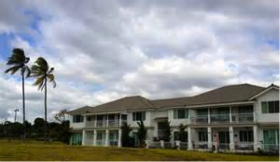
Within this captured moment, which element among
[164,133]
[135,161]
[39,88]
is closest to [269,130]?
[164,133]

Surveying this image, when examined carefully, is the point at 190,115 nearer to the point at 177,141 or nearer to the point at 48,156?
the point at 177,141

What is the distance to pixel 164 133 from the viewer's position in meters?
43.5

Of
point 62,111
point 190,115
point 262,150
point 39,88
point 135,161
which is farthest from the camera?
point 62,111

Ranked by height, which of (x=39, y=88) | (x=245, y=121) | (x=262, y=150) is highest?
(x=39, y=88)

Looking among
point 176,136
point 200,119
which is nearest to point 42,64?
point 176,136

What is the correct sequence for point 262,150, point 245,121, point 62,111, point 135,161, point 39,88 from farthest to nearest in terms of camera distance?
1. point 62,111
2. point 39,88
3. point 245,121
4. point 262,150
5. point 135,161

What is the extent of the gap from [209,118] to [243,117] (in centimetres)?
376

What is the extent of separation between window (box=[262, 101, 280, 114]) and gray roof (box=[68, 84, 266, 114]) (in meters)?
1.81

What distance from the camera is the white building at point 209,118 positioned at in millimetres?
36781

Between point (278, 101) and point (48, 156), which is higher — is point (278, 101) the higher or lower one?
the higher one

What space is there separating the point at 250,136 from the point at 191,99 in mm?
8772

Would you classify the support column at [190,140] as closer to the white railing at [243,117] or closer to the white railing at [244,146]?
the white railing at [244,146]

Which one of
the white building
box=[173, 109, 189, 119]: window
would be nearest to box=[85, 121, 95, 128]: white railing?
the white building

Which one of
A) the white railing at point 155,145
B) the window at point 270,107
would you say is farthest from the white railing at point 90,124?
the window at point 270,107
